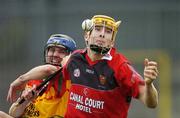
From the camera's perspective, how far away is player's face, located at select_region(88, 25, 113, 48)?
6680mm

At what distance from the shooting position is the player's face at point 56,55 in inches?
295

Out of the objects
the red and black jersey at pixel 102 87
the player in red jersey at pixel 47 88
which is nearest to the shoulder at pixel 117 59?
the red and black jersey at pixel 102 87

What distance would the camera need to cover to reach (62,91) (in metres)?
7.37

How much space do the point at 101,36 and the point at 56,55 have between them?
3.03ft

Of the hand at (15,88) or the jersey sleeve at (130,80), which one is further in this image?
the hand at (15,88)

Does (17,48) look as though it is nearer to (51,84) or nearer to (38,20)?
(38,20)

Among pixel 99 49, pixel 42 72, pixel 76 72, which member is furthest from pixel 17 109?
pixel 99 49

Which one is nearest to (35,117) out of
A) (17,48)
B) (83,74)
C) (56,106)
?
(56,106)

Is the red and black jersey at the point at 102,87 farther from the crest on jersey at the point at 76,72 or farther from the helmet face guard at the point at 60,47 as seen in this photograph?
the helmet face guard at the point at 60,47

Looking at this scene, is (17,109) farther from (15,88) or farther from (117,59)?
(117,59)

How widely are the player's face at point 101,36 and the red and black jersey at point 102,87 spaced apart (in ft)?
0.33

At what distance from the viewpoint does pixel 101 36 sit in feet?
22.0

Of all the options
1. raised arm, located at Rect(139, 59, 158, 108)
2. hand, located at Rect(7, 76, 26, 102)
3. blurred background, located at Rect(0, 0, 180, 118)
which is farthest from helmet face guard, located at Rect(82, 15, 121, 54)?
blurred background, located at Rect(0, 0, 180, 118)

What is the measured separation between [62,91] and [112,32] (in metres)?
0.89
